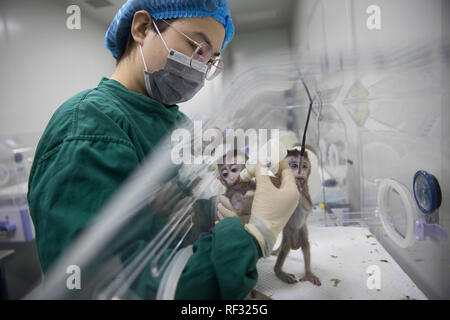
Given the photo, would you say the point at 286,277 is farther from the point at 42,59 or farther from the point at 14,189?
the point at 14,189

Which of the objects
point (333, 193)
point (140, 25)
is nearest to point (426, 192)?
point (333, 193)

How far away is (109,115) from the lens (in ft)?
1.98

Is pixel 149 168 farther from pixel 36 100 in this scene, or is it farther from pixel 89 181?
pixel 36 100

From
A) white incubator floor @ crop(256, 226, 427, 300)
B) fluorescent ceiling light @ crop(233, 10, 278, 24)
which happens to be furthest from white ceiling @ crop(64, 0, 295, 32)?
white incubator floor @ crop(256, 226, 427, 300)

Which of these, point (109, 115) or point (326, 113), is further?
point (326, 113)

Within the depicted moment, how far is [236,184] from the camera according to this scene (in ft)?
2.07

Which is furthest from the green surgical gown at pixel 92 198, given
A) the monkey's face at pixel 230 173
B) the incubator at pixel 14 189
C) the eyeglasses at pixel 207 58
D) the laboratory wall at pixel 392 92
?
the incubator at pixel 14 189

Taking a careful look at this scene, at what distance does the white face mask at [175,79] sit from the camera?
711mm

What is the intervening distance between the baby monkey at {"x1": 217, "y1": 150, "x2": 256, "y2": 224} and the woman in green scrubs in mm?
28

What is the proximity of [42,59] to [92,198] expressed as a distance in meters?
1.11

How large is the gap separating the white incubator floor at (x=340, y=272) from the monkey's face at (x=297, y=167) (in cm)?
15

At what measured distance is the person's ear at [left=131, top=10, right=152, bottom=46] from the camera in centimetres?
71
